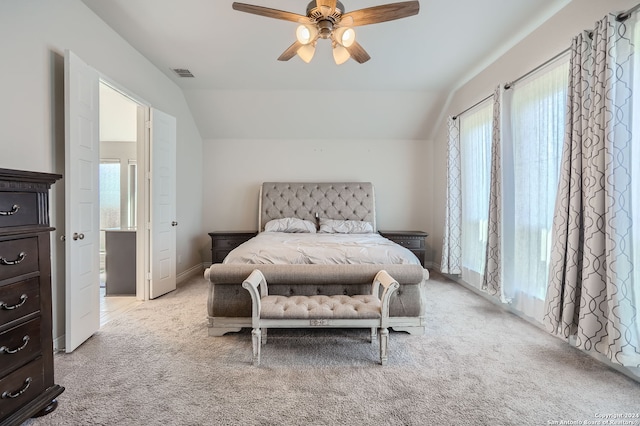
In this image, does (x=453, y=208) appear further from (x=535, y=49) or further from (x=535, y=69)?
(x=535, y=49)

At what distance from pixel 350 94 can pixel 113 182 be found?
16.3 ft

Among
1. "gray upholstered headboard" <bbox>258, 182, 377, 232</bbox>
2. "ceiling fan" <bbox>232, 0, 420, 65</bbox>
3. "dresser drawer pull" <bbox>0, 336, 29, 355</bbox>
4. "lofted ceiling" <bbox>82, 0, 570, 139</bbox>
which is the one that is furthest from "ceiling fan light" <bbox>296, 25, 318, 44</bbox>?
"gray upholstered headboard" <bbox>258, 182, 377, 232</bbox>

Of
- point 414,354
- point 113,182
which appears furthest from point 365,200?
point 113,182

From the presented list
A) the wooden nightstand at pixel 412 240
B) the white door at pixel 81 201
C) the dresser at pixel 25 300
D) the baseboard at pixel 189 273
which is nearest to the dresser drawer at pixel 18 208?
the dresser at pixel 25 300

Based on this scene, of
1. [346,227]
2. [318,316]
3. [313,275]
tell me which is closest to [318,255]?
[313,275]

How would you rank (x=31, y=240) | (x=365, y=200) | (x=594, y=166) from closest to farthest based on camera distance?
(x=31, y=240) < (x=594, y=166) < (x=365, y=200)

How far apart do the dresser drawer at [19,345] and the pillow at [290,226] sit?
324cm

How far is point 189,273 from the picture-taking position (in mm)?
4941

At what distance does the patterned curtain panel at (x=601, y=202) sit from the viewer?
1.97 metres

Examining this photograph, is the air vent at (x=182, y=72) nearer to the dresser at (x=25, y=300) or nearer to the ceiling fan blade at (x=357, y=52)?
the ceiling fan blade at (x=357, y=52)

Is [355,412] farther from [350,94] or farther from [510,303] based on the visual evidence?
[350,94]

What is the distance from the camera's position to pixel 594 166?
6.97 ft

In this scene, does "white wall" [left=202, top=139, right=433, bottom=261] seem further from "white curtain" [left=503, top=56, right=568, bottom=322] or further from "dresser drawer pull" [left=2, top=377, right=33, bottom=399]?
"dresser drawer pull" [left=2, top=377, right=33, bottom=399]

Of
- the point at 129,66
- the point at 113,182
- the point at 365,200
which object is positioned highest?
the point at 129,66
